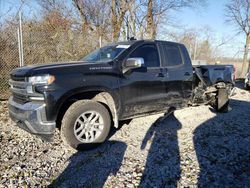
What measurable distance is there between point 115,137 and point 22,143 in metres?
1.74

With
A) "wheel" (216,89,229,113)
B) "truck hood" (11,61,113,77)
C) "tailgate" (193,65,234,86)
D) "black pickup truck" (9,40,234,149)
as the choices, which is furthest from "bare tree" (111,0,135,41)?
"truck hood" (11,61,113,77)

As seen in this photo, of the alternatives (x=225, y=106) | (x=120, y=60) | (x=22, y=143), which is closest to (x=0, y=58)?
(x=22, y=143)

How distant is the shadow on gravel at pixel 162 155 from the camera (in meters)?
3.16

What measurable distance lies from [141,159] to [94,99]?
4.46 feet

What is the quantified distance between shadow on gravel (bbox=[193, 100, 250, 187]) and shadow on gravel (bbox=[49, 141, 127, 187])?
1259 millimetres

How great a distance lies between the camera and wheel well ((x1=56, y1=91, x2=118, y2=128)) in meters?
4.07

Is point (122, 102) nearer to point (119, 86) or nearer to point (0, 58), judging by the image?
point (119, 86)

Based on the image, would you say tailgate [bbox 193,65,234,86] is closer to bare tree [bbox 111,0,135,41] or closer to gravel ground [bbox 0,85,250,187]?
gravel ground [bbox 0,85,250,187]

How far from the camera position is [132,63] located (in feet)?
14.3

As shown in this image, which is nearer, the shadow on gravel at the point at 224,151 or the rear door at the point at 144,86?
the shadow on gravel at the point at 224,151

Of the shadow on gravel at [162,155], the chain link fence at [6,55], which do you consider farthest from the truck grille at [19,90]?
the chain link fence at [6,55]

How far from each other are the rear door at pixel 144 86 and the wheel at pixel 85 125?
0.50m

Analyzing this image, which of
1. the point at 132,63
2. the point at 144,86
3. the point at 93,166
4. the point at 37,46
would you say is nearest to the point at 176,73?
the point at 144,86

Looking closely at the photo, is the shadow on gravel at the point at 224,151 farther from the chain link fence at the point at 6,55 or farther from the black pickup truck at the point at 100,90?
the chain link fence at the point at 6,55
